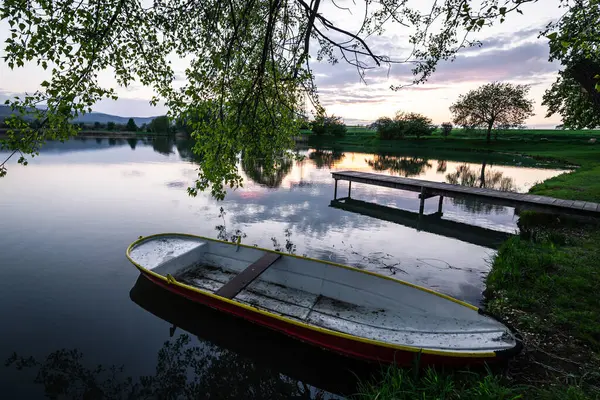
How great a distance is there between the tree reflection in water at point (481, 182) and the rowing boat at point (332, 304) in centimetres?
1494

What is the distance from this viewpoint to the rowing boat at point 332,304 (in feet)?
17.1

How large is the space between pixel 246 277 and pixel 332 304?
2.20m

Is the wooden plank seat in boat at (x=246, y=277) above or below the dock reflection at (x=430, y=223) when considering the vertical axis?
above

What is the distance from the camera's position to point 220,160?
242 inches

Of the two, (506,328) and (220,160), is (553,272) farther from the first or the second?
(220,160)

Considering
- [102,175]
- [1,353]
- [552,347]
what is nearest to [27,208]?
[102,175]

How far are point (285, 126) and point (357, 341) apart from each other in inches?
189

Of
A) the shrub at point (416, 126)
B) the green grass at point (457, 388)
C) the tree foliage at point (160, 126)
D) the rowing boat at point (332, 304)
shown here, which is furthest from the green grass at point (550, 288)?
the tree foliage at point (160, 126)

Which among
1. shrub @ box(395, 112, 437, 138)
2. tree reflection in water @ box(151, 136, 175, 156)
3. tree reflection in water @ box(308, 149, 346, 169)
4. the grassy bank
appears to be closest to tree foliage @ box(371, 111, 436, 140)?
shrub @ box(395, 112, 437, 138)

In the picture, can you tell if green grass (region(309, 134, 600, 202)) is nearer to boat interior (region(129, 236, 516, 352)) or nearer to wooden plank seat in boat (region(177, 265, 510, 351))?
boat interior (region(129, 236, 516, 352))

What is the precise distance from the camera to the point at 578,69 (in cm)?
830

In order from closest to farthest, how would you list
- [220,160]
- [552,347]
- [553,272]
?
[552,347]
[220,160]
[553,272]

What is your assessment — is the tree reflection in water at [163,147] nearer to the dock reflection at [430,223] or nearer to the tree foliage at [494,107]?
the dock reflection at [430,223]

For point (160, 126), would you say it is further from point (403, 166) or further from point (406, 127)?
point (403, 166)
